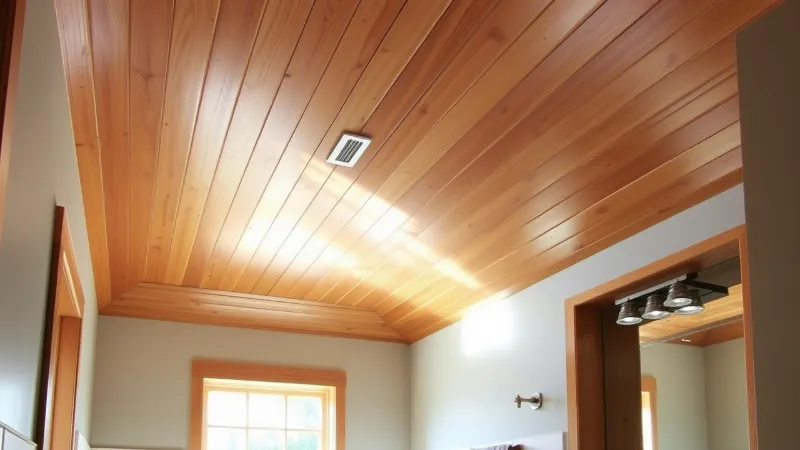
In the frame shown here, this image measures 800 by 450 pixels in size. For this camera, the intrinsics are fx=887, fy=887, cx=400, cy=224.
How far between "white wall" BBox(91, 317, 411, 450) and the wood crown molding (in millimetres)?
57

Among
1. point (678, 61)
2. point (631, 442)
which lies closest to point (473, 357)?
point (631, 442)

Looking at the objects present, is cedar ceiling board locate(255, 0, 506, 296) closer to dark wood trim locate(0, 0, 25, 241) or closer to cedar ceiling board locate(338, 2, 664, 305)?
cedar ceiling board locate(338, 2, 664, 305)

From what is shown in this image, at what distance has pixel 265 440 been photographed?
15.4 feet

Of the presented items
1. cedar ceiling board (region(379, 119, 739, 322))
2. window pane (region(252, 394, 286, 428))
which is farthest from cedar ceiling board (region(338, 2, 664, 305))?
window pane (region(252, 394, 286, 428))

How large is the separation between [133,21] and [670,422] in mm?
2246

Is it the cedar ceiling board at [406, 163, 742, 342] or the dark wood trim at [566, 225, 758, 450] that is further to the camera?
the dark wood trim at [566, 225, 758, 450]

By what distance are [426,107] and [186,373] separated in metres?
2.59

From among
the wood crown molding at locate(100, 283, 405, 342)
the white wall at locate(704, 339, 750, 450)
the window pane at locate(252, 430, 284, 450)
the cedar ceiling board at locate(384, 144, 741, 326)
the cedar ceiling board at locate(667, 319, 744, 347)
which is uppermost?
the cedar ceiling board at locate(384, 144, 741, 326)

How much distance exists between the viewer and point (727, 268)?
2.90 meters

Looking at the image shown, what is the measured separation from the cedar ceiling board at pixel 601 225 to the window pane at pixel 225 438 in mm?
1152

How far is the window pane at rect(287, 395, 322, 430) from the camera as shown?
478cm

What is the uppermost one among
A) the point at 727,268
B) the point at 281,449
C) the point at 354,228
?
the point at 354,228

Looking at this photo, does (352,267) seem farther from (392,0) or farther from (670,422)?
(392,0)

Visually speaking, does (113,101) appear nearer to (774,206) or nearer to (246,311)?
(774,206)
